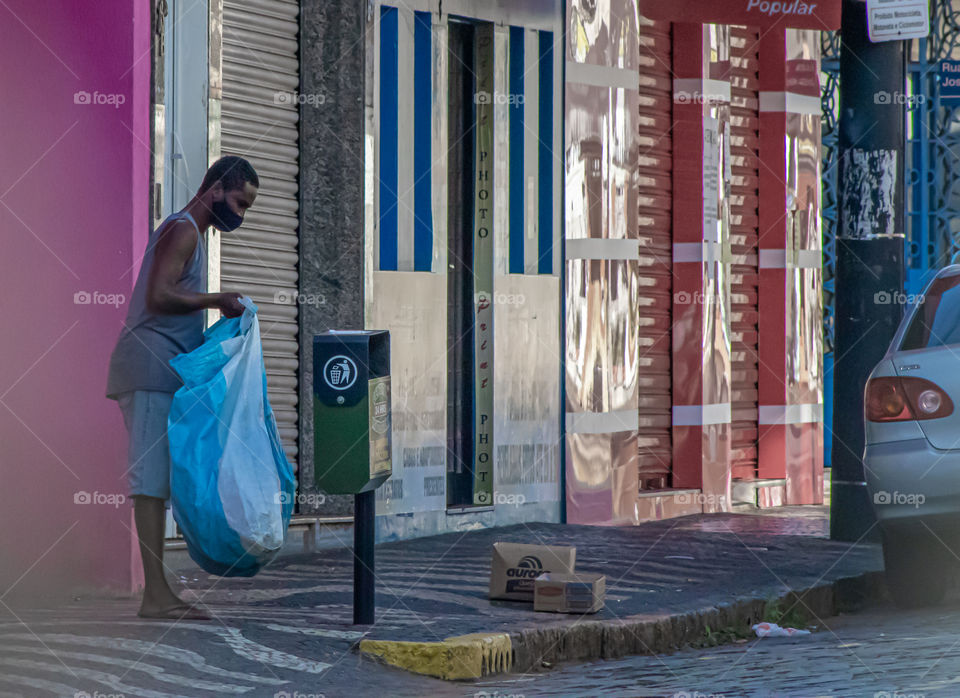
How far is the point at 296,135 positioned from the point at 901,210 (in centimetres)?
367

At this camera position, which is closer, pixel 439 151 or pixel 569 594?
pixel 569 594

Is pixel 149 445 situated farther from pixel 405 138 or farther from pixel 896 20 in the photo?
pixel 896 20

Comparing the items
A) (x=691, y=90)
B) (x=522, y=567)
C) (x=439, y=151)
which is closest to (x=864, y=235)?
(x=439, y=151)

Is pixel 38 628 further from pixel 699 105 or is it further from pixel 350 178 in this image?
pixel 699 105

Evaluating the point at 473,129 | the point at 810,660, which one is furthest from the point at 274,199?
the point at 810,660

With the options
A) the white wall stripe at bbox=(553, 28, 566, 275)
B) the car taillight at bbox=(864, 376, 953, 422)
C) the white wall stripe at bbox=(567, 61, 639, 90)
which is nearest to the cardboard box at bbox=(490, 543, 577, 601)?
the car taillight at bbox=(864, 376, 953, 422)

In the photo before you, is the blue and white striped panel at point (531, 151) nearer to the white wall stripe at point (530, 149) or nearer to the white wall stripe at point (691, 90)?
the white wall stripe at point (530, 149)

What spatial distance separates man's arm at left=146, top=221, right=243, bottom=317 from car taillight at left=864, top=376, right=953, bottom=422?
308cm

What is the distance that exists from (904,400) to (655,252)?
4610mm

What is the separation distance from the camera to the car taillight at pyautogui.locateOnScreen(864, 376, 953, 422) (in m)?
7.09

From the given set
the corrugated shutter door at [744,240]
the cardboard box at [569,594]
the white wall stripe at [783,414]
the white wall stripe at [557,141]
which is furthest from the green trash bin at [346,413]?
the white wall stripe at [783,414]

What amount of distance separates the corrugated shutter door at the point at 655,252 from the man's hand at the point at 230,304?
573 centimetres

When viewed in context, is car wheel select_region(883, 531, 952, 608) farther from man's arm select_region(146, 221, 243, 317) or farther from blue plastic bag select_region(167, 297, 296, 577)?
man's arm select_region(146, 221, 243, 317)

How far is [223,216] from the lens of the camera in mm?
6344
